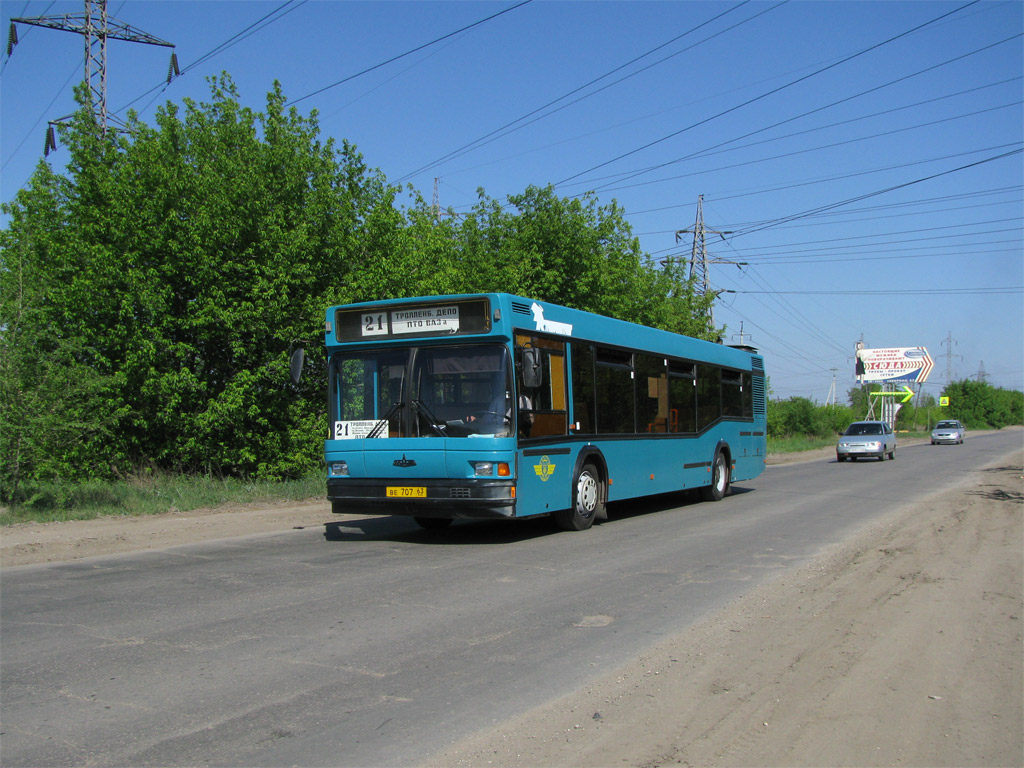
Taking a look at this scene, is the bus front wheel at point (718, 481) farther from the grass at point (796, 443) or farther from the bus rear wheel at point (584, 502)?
the grass at point (796, 443)

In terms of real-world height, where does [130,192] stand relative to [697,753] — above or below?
above


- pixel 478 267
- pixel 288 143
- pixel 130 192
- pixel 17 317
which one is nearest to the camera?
pixel 17 317

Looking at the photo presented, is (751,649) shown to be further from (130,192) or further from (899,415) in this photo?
(899,415)

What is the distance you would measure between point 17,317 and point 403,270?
30.3ft

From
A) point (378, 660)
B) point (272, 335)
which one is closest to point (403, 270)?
point (272, 335)

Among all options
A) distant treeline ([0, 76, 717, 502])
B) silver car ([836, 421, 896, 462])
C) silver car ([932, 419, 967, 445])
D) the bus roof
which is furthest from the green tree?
silver car ([932, 419, 967, 445])

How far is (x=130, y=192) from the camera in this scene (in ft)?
61.1

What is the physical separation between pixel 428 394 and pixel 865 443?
30326 millimetres

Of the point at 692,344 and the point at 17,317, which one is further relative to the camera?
the point at 692,344

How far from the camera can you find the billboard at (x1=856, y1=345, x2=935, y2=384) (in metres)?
82.9

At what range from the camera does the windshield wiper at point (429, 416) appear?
416 inches

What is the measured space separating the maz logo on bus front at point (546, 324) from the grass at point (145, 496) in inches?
297

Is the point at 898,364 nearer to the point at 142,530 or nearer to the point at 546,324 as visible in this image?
the point at 546,324

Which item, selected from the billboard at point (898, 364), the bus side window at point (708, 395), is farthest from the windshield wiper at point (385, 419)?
the billboard at point (898, 364)
